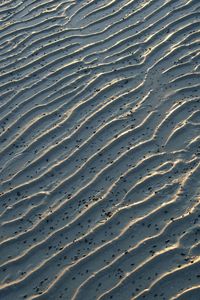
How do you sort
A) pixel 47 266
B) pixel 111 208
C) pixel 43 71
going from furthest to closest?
1. pixel 43 71
2. pixel 111 208
3. pixel 47 266

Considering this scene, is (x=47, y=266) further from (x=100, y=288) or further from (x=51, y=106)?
(x=51, y=106)

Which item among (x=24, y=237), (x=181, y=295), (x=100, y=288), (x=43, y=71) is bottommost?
(x=181, y=295)

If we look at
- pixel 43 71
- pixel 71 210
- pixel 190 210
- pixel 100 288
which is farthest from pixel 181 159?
pixel 43 71

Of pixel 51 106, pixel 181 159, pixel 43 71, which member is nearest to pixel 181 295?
pixel 181 159

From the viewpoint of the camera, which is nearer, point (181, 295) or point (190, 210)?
point (181, 295)

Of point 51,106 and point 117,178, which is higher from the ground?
point 51,106

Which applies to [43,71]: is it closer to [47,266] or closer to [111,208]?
[111,208]

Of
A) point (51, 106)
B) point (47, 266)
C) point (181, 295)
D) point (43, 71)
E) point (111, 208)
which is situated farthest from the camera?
point (43, 71)
